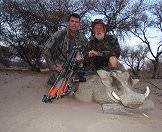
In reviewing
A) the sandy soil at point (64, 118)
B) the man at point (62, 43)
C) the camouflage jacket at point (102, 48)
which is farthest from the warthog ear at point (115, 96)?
the man at point (62, 43)

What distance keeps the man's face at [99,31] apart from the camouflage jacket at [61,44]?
347 mm

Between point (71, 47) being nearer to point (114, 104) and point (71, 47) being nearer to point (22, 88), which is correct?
point (22, 88)

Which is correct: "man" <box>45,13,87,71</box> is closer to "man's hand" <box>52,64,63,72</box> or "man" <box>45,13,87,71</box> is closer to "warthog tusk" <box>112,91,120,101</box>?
"man's hand" <box>52,64,63,72</box>

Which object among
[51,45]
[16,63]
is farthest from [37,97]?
[16,63]

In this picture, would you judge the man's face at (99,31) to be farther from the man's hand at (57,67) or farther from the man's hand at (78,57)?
the man's hand at (57,67)

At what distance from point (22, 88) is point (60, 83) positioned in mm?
1148

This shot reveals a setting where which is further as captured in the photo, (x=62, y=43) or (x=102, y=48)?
(x=62, y=43)

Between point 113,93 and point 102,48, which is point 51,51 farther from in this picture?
point 113,93

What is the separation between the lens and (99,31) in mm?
6883

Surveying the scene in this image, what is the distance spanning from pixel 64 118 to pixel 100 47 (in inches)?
82.6

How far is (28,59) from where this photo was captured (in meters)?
16.3

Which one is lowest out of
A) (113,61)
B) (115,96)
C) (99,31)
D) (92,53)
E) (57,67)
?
(115,96)

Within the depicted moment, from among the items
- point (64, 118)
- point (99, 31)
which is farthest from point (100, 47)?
point (64, 118)

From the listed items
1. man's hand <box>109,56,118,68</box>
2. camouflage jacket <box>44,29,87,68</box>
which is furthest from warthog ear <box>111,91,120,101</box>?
camouflage jacket <box>44,29,87,68</box>
